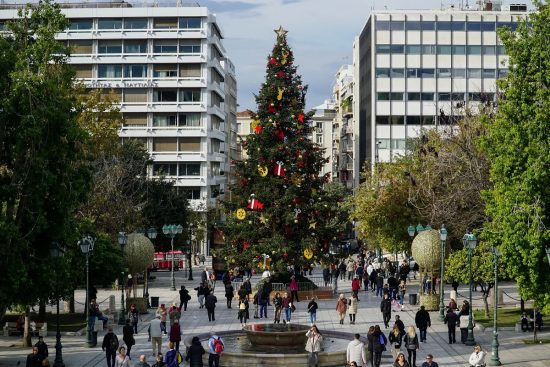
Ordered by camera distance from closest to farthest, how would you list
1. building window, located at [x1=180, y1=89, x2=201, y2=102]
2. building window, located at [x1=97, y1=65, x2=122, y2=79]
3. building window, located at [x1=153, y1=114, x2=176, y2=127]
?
building window, located at [x1=97, y1=65, x2=122, y2=79]
building window, located at [x1=153, y1=114, x2=176, y2=127]
building window, located at [x1=180, y1=89, x2=201, y2=102]

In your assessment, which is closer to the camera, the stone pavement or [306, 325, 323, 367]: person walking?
[306, 325, 323, 367]: person walking

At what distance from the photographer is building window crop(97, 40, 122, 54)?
9638 centimetres

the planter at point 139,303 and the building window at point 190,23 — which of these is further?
the building window at point 190,23

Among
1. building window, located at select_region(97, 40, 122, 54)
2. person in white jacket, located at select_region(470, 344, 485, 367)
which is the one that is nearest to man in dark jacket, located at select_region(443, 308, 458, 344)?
person in white jacket, located at select_region(470, 344, 485, 367)

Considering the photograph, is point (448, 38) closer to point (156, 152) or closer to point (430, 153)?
point (156, 152)

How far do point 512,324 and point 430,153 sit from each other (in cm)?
1913

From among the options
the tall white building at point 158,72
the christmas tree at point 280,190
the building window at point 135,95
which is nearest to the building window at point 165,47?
the tall white building at point 158,72

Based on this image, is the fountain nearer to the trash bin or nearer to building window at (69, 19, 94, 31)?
the trash bin

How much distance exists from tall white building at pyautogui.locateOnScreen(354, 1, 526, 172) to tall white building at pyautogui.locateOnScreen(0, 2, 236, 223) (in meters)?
18.9

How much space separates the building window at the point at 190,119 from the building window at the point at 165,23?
9.15 metres

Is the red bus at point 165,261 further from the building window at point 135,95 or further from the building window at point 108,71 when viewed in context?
the building window at point 108,71

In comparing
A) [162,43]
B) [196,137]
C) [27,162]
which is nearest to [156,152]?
[196,137]

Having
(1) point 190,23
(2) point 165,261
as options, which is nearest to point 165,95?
(1) point 190,23

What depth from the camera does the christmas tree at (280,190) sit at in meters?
51.4
